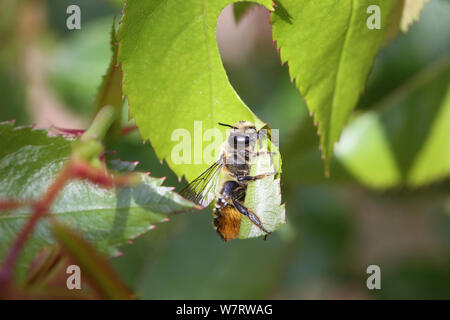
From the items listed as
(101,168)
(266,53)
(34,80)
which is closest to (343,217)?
(266,53)

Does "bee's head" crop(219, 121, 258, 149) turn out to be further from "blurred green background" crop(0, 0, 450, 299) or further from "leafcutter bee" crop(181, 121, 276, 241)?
"blurred green background" crop(0, 0, 450, 299)

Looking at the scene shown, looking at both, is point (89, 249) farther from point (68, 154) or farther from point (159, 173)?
point (159, 173)

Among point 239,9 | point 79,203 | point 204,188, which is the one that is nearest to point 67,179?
point 79,203

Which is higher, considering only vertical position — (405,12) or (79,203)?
(405,12)

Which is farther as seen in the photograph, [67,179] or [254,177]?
[254,177]

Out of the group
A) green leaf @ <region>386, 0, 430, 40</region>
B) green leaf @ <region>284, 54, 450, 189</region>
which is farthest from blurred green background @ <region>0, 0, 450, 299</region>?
green leaf @ <region>386, 0, 430, 40</region>

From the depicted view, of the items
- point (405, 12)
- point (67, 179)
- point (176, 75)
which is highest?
point (405, 12)

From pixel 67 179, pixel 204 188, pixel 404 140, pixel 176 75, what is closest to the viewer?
pixel 67 179

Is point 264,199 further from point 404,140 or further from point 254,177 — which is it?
point 404,140
